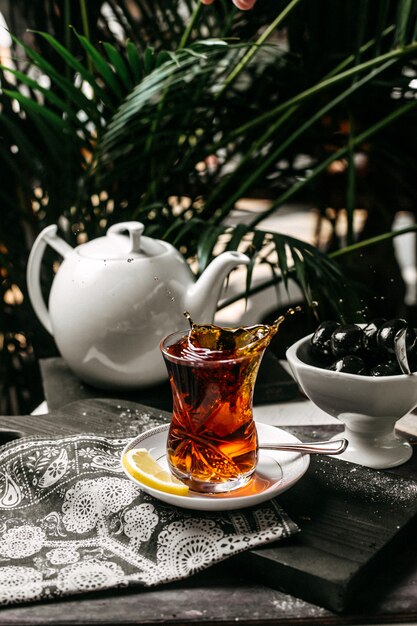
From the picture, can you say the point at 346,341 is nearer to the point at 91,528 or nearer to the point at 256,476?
the point at 256,476

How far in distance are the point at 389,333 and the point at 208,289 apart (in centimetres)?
34

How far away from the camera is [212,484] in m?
0.71

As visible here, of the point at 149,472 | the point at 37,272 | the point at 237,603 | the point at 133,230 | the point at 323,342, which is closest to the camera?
the point at 237,603

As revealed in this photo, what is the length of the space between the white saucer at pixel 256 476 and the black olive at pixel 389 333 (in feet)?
0.45

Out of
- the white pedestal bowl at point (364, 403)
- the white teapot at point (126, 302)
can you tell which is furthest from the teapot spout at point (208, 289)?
the white pedestal bowl at point (364, 403)

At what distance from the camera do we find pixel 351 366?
0.81 meters

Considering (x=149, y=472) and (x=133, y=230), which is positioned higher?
(x=133, y=230)

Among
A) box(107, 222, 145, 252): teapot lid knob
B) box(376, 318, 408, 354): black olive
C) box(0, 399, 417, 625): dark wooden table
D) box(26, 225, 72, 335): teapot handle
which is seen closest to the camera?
box(0, 399, 417, 625): dark wooden table

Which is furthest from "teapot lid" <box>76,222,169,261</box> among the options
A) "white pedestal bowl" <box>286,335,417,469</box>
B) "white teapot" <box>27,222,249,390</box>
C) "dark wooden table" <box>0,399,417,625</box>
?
"dark wooden table" <box>0,399,417,625</box>

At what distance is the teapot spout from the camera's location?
41.9 inches

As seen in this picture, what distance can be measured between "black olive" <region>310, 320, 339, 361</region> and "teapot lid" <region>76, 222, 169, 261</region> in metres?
0.33

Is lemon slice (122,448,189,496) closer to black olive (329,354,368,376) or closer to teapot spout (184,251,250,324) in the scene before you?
black olive (329,354,368,376)

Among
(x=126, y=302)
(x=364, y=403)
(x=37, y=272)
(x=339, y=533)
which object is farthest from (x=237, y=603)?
(x=37, y=272)

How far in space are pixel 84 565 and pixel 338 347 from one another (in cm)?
35
